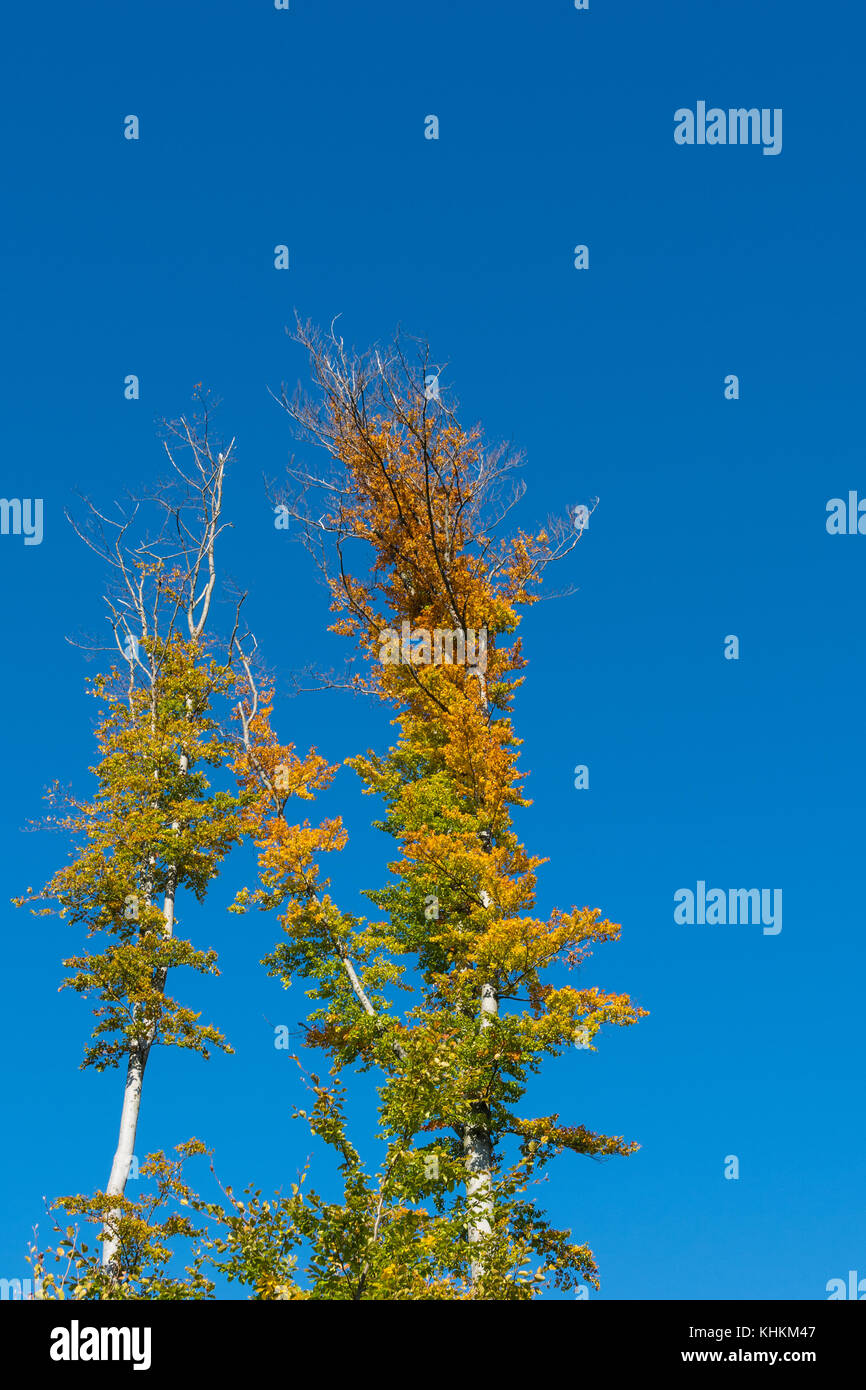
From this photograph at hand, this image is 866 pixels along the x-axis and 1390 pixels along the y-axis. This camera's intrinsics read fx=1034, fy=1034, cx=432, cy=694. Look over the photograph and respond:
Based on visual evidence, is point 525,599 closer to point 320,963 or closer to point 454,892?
point 454,892

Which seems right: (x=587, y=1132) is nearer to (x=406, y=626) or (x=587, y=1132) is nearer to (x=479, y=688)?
(x=479, y=688)

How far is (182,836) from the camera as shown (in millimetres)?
20531

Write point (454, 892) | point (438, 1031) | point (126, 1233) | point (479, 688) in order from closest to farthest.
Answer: point (126, 1233), point (438, 1031), point (454, 892), point (479, 688)

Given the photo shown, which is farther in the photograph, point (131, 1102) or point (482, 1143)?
point (131, 1102)

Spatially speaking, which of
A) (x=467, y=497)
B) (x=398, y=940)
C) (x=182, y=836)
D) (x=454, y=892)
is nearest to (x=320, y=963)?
(x=398, y=940)

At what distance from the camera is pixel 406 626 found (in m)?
22.4

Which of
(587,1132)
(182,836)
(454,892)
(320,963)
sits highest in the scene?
(182,836)

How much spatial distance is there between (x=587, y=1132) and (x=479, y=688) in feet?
27.1

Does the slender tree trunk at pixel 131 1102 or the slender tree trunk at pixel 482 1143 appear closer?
the slender tree trunk at pixel 482 1143

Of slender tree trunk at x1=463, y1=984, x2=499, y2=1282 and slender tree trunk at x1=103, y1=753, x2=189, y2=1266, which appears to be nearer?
slender tree trunk at x1=463, y1=984, x2=499, y2=1282

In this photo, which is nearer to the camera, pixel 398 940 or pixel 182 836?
pixel 398 940
